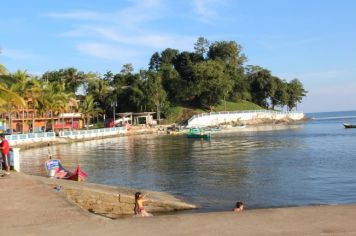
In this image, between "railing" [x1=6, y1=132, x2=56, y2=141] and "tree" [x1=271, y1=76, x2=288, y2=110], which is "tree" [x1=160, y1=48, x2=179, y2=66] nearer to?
"tree" [x1=271, y1=76, x2=288, y2=110]

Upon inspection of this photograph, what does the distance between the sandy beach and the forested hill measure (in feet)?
240

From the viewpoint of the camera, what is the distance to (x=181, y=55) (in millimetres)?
144625

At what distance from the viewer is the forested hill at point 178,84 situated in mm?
113100

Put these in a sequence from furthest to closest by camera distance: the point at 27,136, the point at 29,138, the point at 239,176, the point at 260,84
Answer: the point at 260,84, the point at 29,138, the point at 27,136, the point at 239,176

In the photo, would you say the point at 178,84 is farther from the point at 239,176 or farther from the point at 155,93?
the point at 239,176

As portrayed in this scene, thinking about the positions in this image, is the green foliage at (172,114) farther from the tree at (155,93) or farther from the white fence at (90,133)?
the white fence at (90,133)

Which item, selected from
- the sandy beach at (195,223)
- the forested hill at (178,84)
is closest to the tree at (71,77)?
the forested hill at (178,84)

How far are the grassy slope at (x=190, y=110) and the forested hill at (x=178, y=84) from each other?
1.00 meters

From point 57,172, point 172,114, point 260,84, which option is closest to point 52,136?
point 57,172

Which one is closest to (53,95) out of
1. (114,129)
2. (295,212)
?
(114,129)

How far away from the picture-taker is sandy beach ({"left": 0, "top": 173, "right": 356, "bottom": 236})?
29.1 ft

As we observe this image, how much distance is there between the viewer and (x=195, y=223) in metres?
9.59

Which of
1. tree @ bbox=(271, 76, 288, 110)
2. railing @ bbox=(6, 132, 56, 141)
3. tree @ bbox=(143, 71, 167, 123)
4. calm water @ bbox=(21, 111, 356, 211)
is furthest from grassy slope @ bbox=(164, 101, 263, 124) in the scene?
calm water @ bbox=(21, 111, 356, 211)

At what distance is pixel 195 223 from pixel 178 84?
115817mm
